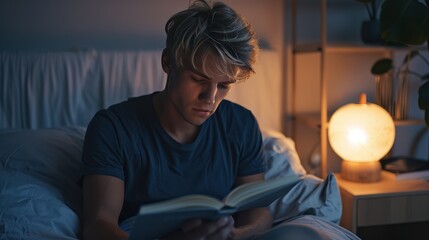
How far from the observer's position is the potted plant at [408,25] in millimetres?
1479

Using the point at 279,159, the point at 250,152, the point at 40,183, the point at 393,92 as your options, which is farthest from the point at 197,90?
the point at 393,92

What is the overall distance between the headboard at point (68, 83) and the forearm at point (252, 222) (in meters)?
0.70

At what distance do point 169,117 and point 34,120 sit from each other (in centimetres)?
75

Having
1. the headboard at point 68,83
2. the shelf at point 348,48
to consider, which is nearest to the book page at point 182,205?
the headboard at point 68,83

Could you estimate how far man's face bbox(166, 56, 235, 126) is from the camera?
1032 mm

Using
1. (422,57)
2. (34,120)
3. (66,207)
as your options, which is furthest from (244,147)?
(422,57)

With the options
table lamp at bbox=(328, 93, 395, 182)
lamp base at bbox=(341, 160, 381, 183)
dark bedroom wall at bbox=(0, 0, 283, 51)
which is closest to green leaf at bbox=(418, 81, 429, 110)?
table lamp at bbox=(328, 93, 395, 182)

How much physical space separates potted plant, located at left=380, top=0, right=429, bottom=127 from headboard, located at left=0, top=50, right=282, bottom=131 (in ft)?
1.52

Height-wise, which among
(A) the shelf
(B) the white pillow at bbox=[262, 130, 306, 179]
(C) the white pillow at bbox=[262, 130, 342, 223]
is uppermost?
(A) the shelf

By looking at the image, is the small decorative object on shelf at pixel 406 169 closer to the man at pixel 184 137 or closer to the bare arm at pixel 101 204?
the man at pixel 184 137

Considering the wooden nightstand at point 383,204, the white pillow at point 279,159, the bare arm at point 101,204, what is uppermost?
the bare arm at point 101,204

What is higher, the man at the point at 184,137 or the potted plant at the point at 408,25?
the potted plant at the point at 408,25

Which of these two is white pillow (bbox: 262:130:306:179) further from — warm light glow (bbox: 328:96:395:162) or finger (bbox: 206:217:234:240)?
finger (bbox: 206:217:234:240)

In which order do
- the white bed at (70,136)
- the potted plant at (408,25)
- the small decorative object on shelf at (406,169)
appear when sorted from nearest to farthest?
the white bed at (70,136) < the potted plant at (408,25) < the small decorative object on shelf at (406,169)
